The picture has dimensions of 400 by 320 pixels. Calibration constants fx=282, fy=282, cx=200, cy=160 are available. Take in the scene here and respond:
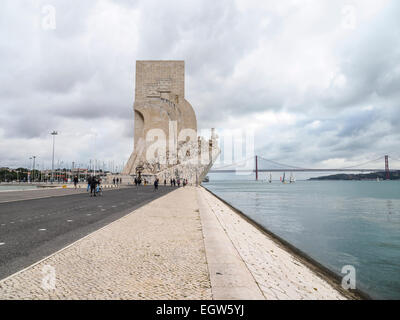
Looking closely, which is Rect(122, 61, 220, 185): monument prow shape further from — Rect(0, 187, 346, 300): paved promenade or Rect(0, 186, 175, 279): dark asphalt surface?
Rect(0, 187, 346, 300): paved promenade

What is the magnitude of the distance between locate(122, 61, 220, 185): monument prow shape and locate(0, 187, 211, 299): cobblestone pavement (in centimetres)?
3466

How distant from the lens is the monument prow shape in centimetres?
4131

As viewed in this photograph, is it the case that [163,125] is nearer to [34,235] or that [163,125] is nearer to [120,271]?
[34,235]

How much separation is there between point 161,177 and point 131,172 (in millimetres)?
8345

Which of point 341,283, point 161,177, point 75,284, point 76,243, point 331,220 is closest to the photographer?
point 75,284

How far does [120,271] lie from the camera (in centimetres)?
299

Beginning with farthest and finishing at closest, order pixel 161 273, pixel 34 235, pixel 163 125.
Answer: pixel 163 125 → pixel 34 235 → pixel 161 273

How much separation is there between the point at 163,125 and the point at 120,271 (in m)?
43.9

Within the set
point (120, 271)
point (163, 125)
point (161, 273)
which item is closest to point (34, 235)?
point (120, 271)

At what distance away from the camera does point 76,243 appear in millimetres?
4191

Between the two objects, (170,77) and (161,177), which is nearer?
(161,177)
